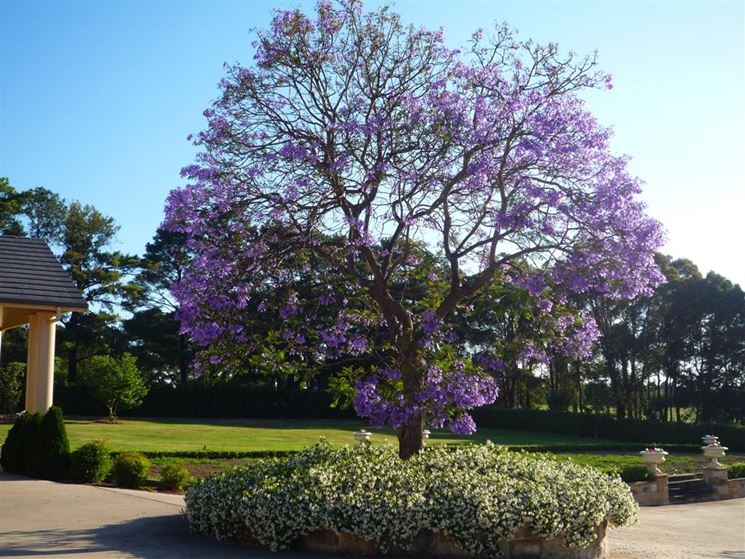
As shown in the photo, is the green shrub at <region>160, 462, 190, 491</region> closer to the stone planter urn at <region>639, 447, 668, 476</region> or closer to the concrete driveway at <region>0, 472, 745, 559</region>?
the concrete driveway at <region>0, 472, 745, 559</region>

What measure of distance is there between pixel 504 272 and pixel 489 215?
975 mm

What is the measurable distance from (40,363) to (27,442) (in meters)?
1.53

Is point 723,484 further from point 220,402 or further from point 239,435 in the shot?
point 220,402

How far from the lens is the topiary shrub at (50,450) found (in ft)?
47.1

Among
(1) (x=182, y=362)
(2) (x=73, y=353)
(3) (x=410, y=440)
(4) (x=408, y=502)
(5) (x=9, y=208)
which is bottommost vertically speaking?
(4) (x=408, y=502)

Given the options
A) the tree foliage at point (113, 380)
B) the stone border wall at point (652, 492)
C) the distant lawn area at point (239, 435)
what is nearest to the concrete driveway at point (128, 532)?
the stone border wall at point (652, 492)

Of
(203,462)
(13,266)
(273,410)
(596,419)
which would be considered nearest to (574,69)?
(13,266)

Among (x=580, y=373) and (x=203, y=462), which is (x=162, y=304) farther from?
(x=203, y=462)

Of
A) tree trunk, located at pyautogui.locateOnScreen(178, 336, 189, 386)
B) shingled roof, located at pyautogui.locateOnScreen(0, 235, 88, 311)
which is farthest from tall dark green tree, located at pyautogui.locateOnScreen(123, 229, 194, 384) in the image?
shingled roof, located at pyautogui.locateOnScreen(0, 235, 88, 311)

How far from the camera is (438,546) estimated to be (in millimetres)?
8695

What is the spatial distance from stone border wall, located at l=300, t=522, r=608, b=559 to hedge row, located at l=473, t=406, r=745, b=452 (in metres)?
27.7

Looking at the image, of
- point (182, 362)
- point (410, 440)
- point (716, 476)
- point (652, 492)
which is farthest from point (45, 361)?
point (182, 362)

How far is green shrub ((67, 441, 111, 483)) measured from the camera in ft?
46.3

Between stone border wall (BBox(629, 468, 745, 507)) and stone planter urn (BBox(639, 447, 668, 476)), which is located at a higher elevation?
stone planter urn (BBox(639, 447, 668, 476))
